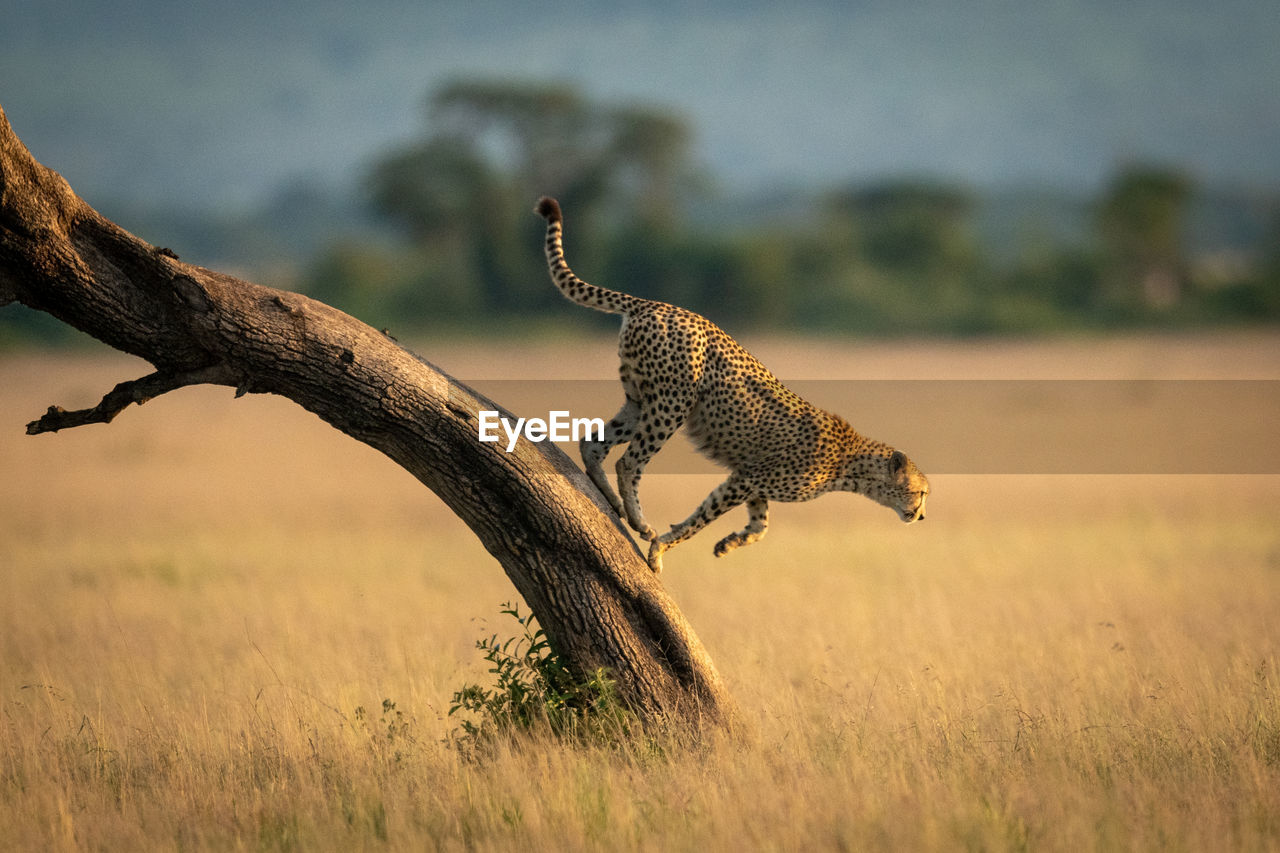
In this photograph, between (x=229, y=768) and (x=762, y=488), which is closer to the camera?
(x=229, y=768)

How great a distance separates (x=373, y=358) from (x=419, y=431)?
0.34 m

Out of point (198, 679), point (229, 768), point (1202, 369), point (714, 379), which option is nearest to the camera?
point (229, 768)

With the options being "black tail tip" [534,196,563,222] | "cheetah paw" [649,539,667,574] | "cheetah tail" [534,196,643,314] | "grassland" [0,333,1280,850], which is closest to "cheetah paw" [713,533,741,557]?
"cheetah paw" [649,539,667,574]

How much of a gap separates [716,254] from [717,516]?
123 ft

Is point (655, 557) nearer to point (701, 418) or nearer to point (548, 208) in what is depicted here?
point (701, 418)

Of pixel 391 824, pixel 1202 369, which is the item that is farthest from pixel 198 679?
pixel 1202 369

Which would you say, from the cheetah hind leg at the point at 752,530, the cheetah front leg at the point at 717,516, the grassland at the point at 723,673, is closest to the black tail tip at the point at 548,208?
the cheetah front leg at the point at 717,516

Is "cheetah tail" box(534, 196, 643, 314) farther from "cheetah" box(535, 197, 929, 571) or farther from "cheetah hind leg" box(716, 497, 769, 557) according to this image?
"cheetah hind leg" box(716, 497, 769, 557)

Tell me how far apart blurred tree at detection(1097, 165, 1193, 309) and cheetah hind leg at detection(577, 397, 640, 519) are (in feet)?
138

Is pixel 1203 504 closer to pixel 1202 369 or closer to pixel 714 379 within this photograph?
pixel 714 379

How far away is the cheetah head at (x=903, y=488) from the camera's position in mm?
7000

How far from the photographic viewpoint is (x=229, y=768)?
228 inches

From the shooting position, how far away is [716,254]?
43500 mm

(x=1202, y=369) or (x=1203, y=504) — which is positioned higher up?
(x=1202, y=369)
